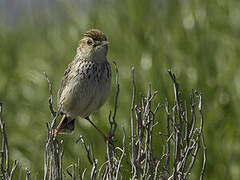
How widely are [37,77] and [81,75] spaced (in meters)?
4.34

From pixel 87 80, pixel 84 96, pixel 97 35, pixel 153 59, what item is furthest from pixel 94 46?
pixel 153 59

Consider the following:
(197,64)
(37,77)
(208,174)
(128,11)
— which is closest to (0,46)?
(37,77)

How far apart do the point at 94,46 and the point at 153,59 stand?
2355mm

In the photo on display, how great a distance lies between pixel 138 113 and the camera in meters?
3.13

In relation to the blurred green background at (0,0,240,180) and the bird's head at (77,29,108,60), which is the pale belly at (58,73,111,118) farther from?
the blurred green background at (0,0,240,180)

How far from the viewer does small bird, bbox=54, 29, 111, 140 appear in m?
4.40

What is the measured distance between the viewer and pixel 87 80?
4.47m

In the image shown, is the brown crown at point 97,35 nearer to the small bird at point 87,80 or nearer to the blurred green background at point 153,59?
the small bird at point 87,80

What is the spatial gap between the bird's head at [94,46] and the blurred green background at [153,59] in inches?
69.3

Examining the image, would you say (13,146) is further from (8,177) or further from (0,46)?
(8,177)

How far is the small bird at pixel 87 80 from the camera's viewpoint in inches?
173

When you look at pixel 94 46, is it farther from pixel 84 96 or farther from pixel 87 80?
pixel 84 96

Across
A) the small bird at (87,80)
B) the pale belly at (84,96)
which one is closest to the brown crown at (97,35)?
the small bird at (87,80)

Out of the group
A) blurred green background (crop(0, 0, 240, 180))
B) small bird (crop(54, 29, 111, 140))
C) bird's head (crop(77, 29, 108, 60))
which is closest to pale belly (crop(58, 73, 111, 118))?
small bird (crop(54, 29, 111, 140))
